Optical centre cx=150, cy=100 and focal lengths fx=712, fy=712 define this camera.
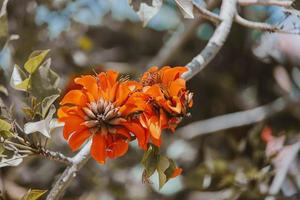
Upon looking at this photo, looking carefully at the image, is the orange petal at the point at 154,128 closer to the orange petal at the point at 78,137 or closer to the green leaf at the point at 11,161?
the orange petal at the point at 78,137

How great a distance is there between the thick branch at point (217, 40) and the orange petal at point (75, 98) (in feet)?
0.97

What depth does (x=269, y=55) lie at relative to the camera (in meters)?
2.83

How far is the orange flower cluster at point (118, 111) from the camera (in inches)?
47.0

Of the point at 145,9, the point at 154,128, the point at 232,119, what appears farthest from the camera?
the point at 232,119

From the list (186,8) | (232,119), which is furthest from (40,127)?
(232,119)

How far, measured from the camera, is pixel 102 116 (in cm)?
120

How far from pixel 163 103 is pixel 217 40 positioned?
362 millimetres

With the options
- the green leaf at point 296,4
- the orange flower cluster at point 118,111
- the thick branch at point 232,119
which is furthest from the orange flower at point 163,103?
the thick branch at point 232,119

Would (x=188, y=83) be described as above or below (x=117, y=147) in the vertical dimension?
below

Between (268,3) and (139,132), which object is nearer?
(139,132)

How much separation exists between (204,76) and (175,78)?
5.84ft

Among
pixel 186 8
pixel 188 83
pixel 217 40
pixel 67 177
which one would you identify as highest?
pixel 186 8

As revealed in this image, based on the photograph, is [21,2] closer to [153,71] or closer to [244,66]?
[244,66]

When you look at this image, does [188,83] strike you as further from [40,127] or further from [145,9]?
[40,127]
